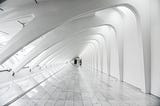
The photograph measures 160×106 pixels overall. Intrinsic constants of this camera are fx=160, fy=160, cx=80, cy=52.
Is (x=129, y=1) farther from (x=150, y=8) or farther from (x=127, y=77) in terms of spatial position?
(x=127, y=77)

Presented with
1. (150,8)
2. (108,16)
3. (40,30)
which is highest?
(108,16)

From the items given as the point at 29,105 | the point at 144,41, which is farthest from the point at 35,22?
the point at 144,41

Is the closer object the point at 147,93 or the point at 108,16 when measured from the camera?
the point at 147,93

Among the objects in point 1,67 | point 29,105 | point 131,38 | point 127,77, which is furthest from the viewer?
point 1,67

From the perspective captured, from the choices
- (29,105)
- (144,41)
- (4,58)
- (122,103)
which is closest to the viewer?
(29,105)

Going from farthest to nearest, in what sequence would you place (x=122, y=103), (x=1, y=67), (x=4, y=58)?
(x=1, y=67) < (x=4, y=58) < (x=122, y=103)

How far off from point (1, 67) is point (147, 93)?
99.5ft

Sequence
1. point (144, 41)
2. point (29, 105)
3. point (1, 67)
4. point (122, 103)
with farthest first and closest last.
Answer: point (1, 67), point (144, 41), point (122, 103), point (29, 105)

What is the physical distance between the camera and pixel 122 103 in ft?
24.8

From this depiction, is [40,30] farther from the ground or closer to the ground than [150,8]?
closer to the ground

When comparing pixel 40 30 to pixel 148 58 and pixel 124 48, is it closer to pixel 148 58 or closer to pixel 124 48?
pixel 148 58

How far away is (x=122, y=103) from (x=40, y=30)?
21.8ft

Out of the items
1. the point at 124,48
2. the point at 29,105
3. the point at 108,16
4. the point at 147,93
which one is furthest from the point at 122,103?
the point at 108,16

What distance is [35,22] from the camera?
10.2m
